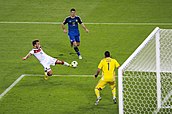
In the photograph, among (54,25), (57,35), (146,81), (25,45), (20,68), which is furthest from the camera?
(54,25)

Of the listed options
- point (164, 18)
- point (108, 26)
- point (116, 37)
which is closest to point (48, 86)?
point (116, 37)

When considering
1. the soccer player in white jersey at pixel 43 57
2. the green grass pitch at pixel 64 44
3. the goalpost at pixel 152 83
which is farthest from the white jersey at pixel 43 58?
the goalpost at pixel 152 83

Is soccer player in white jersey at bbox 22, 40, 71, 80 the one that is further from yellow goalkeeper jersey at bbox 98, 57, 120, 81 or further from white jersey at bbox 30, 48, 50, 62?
yellow goalkeeper jersey at bbox 98, 57, 120, 81

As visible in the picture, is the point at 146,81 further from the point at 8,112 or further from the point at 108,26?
the point at 108,26

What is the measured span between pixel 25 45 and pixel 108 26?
203 inches

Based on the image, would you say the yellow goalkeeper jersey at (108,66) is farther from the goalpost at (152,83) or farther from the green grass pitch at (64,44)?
the green grass pitch at (64,44)

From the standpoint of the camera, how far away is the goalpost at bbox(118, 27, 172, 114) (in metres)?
15.0

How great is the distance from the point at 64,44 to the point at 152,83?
705cm

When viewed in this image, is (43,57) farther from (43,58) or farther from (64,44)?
(64,44)

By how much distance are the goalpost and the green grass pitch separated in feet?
2.36

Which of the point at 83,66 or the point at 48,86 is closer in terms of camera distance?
the point at 48,86

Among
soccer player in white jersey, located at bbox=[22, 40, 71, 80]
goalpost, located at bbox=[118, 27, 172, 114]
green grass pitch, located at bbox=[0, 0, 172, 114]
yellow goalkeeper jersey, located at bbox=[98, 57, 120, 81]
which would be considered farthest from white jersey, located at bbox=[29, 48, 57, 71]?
yellow goalkeeper jersey, located at bbox=[98, 57, 120, 81]

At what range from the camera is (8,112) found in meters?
16.2

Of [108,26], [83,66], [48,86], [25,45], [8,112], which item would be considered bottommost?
[8,112]
